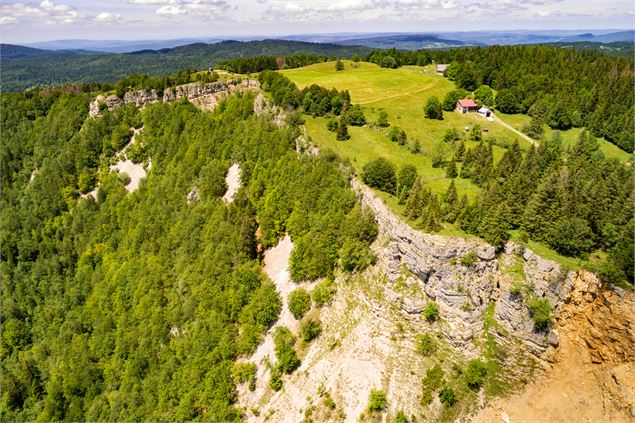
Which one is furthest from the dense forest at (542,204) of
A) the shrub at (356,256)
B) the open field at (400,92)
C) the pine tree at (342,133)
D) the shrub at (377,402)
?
the shrub at (377,402)

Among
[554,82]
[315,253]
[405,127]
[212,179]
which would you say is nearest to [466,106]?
[405,127]

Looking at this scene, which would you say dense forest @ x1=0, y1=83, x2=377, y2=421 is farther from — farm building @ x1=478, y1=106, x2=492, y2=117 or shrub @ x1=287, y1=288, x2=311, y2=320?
farm building @ x1=478, y1=106, x2=492, y2=117

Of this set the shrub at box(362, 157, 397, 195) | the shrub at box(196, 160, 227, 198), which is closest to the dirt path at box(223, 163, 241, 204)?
the shrub at box(196, 160, 227, 198)

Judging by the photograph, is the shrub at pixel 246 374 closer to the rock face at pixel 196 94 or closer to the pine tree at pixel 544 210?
A: the pine tree at pixel 544 210

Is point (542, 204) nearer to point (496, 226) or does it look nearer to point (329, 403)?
point (496, 226)

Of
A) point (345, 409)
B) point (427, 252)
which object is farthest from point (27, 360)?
point (427, 252)

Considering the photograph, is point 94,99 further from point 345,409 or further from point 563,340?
point 563,340
